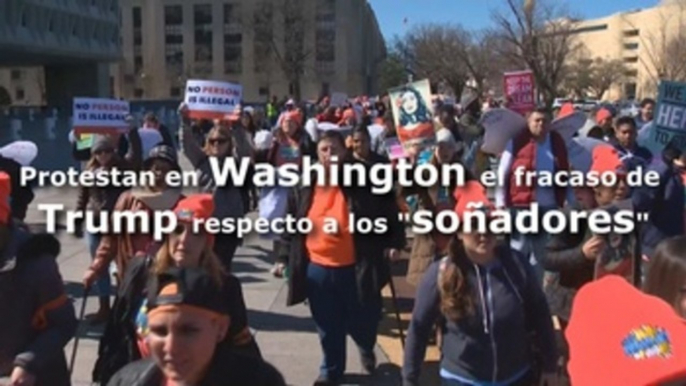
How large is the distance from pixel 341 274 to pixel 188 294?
3.73 metres

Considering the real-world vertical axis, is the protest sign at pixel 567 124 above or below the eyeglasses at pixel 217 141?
above

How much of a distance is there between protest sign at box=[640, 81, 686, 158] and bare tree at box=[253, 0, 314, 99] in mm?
77821

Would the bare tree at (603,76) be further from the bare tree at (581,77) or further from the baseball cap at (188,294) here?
the baseball cap at (188,294)

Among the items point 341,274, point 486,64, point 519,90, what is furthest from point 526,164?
point 486,64

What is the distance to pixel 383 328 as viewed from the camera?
8094 millimetres

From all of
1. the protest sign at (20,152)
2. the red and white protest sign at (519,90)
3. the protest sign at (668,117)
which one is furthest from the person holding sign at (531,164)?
the red and white protest sign at (519,90)

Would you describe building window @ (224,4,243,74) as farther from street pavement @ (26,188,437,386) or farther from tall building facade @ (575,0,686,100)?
street pavement @ (26,188,437,386)

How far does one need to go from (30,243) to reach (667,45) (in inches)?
2188

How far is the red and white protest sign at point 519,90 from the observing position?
42.4ft

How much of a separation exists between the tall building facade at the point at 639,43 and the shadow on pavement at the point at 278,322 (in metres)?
46.4

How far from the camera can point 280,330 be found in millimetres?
7938

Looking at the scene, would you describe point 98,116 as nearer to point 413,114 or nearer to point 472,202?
point 413,114

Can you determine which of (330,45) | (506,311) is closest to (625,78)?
(330,45)

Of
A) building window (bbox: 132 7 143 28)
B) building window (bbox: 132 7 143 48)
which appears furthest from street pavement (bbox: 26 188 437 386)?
building window (bbox: 132 7 143 28)
